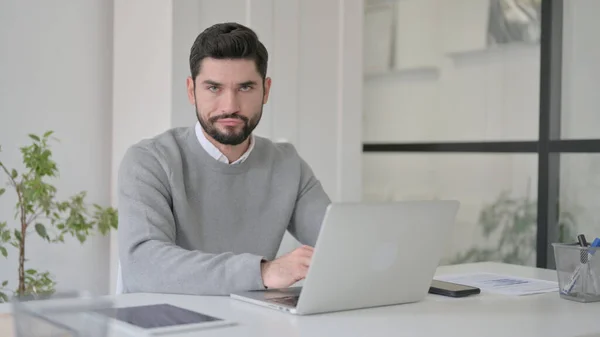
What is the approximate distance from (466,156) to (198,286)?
7.42ft

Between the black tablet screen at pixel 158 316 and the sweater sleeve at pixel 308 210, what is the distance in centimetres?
86

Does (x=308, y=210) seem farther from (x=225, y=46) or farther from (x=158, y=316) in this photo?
(x=158, y=316)

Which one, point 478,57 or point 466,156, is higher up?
point 478,57

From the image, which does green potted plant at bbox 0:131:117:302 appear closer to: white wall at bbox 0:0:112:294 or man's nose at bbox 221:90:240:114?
white wall at bbox 0:0:112:294

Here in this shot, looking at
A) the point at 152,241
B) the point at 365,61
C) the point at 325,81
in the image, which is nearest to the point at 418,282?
the point at 152,241

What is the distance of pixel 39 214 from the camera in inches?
121

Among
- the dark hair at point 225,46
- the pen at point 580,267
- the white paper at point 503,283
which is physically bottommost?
the white paper at point 503,283

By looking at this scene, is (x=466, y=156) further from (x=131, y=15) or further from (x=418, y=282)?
(x=418, y=282)

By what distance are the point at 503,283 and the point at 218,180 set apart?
2.71 feet

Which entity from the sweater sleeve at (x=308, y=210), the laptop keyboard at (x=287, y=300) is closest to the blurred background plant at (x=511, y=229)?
the sweater sleeve at (x=308, y=210)

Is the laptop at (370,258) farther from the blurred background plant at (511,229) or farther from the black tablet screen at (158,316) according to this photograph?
the blurred background plant at (511,229)

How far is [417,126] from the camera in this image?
3.99 m

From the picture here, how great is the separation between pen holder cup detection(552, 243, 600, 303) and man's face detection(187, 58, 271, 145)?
921 mm

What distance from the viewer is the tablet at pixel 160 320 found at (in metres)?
1.32
